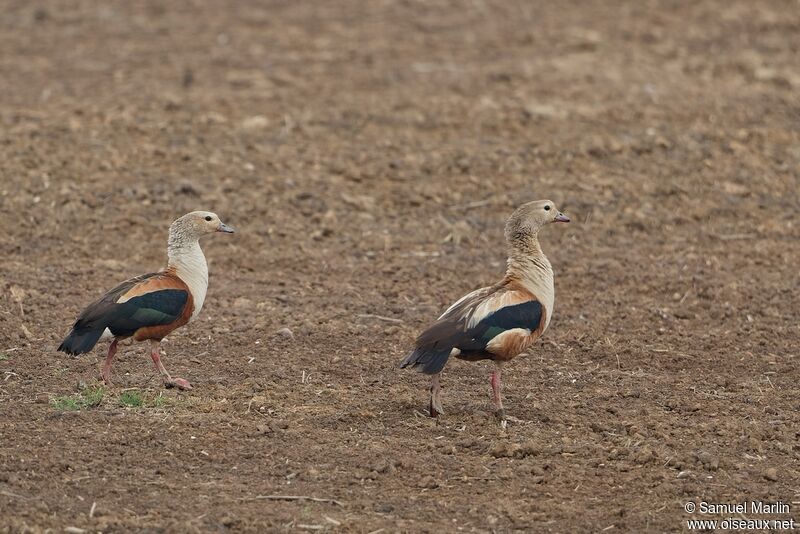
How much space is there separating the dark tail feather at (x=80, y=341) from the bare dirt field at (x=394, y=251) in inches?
14.6

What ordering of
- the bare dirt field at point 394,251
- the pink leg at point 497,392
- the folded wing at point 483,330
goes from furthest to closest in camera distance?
1. the pink leg at point 497,392
2. the folded wing at point 483,330
3. the bare dirt field at point 394,251

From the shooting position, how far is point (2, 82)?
1647 centimetres

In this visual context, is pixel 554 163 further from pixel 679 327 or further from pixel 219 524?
pixel 219 524

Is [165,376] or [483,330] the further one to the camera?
[165,376]

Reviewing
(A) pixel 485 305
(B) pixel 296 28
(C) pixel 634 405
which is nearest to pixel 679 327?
(C) pixel 634 405

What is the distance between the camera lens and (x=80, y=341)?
847cm

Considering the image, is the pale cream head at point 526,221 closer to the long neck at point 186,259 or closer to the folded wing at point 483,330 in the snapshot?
the folded wing at point 483,330

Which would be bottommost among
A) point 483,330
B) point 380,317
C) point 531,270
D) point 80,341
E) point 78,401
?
point 380,317

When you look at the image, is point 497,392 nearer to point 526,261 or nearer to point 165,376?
point 526,261

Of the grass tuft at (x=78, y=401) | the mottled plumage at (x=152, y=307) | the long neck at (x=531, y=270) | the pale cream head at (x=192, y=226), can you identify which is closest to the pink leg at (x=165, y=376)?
the mottled plumage at (x=152, y=307)

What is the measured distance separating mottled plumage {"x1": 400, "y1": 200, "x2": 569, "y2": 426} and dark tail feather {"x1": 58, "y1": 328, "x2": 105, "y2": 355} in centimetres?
214

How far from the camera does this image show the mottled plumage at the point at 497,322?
8359 millimetres

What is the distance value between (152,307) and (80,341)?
548mm

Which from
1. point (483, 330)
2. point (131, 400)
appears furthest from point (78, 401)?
point (483, 330)
